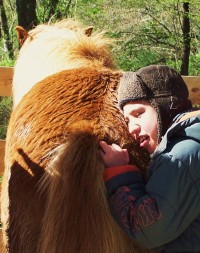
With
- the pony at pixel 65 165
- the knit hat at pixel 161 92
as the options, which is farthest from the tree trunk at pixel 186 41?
the knit hat at pixel 161 92

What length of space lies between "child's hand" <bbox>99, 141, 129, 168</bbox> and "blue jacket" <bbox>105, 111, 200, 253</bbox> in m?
0.03

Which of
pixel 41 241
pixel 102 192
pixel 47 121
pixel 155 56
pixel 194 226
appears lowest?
pixel 155 56

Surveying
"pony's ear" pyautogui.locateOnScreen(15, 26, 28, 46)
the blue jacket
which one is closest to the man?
the blue jacket

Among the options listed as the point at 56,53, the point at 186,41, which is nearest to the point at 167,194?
the point at 56,53

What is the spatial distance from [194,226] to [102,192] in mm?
358

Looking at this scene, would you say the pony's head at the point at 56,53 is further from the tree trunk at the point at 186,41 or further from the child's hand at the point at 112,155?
the tree trunk at the point at 186,41

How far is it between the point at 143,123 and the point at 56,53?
1.09 metres

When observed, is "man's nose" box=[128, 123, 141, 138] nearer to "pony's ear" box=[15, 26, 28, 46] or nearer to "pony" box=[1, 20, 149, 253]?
"pony" box=[1, 20, 149, 253]

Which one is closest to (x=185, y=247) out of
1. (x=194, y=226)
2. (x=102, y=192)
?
(x=194, y=226)

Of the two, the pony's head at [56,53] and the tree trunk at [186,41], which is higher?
the pony's head at [56,53]

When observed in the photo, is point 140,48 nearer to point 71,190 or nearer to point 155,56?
point 155,56

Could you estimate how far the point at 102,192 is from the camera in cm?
169

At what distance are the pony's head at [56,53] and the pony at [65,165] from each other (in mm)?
180

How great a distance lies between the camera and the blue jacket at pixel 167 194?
1.58 m
